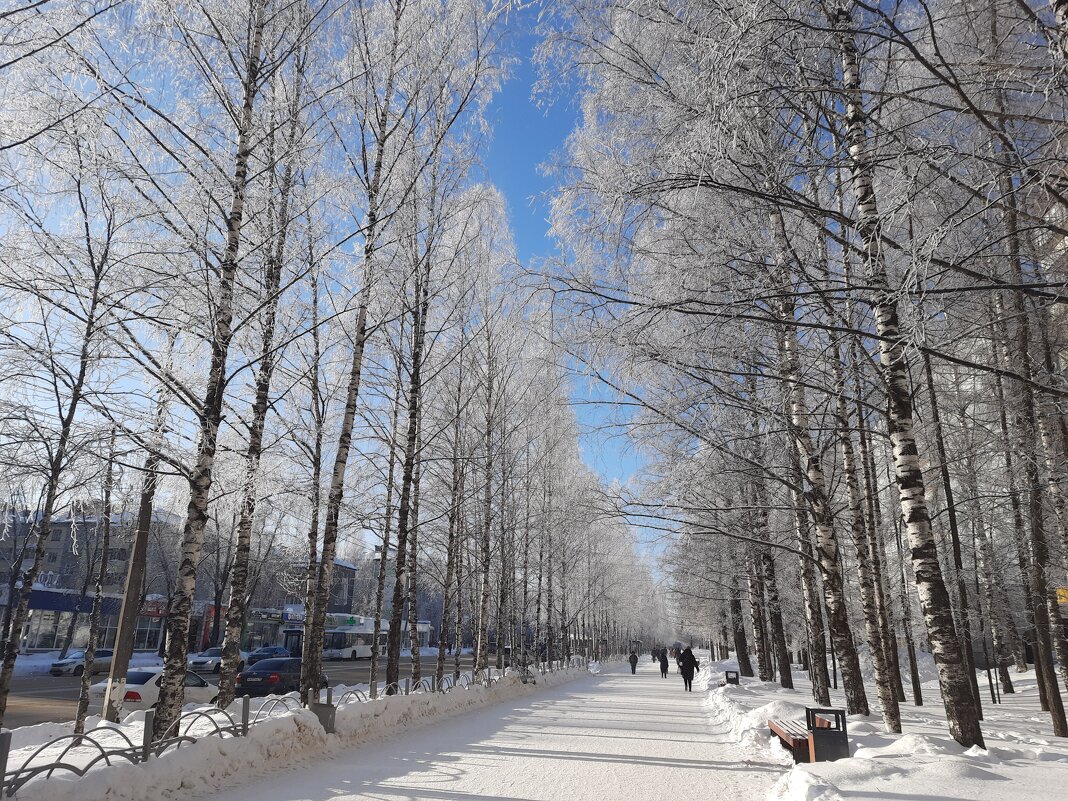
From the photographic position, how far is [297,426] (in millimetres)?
17219

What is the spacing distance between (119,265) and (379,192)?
5677mm

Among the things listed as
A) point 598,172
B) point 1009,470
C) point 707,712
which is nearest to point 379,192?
point 598,172

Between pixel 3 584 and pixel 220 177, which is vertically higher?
pixel 220 177

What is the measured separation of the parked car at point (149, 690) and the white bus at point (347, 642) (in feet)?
100

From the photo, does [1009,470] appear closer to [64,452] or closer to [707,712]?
[707,712]

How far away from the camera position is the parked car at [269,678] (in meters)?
22.2

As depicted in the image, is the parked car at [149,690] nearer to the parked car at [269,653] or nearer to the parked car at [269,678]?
the parked car at [269,678]

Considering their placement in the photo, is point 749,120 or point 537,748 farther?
point 537,748

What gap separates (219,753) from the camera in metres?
6.86

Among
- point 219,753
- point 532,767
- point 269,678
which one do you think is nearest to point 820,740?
point 532,767

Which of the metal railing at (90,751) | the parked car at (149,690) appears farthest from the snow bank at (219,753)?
the parked car at (149,690)

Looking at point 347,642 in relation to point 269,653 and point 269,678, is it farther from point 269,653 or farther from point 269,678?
point 269,678

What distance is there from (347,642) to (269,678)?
91.2 feet

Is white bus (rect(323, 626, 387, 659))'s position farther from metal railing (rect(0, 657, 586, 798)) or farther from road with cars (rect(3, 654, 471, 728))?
metal railing (rect(0, 657, 586, 798))
